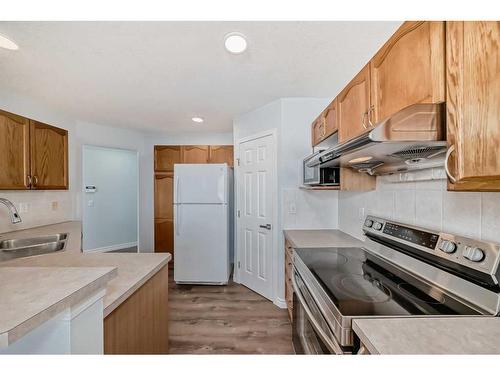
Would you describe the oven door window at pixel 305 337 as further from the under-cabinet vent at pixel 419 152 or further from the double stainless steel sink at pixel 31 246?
the double stainless steel sink at pixel 31 246

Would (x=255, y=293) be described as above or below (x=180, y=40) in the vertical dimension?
below

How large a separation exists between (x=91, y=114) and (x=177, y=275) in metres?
2.41

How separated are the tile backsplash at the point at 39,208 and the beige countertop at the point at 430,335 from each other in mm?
3210

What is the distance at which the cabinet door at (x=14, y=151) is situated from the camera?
82.8 inches

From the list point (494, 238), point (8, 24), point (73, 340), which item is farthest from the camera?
point (8, 24)

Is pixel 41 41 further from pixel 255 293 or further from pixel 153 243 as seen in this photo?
pixel 153 243

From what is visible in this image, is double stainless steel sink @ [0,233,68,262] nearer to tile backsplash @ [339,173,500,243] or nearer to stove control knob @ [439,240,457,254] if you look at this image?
tile backsplash @ [339,173,500,243]

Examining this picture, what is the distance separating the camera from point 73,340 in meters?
0.58

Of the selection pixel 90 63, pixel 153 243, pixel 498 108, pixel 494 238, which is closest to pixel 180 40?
pixel 90 63

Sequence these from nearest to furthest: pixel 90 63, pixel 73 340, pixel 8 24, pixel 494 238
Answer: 1. pixel 73 340
2. pixel 494 238
3. pixel 8 24
4. pixel 90 63

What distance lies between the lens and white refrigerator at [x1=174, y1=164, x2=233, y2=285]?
318 cm

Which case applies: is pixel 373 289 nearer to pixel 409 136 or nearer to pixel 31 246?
pixel 409 136

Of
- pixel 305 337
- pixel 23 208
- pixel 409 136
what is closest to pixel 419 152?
pixel 409 136

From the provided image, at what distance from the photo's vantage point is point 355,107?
1.44 m
